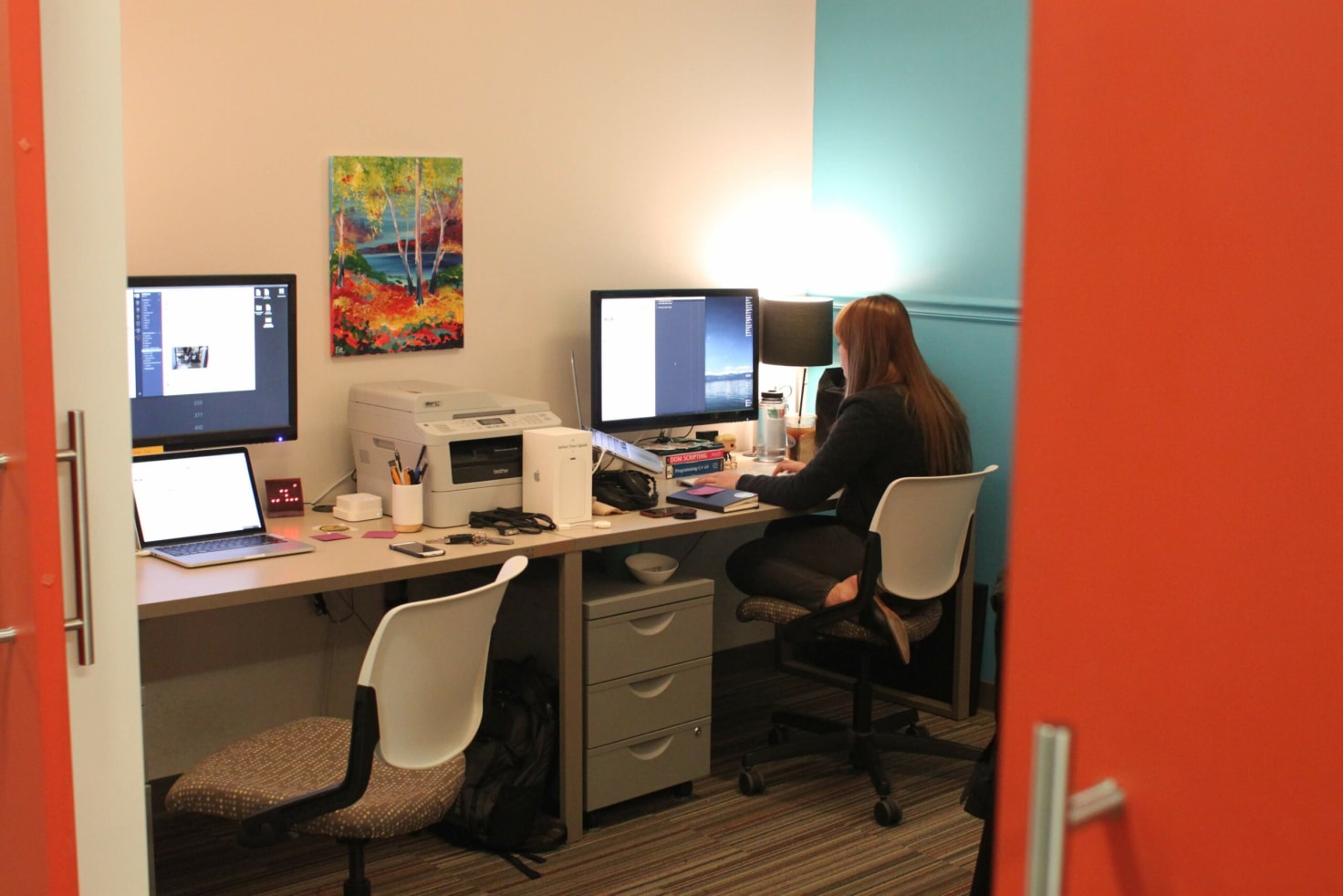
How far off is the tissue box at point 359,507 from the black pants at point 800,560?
3.42 feet

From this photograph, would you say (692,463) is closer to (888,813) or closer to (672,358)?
(672,358)

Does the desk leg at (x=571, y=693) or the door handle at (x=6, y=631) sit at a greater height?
the door handle at (x=6, y=631)

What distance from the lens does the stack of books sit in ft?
12.3

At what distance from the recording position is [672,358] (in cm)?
386

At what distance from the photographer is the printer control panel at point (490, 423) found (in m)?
3.12

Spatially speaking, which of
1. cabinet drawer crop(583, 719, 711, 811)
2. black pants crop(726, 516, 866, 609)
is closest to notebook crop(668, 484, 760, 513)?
black pants crop(726, 516, 866, 609)

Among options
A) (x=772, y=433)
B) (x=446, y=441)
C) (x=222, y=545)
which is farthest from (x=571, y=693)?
(x=772, y=433)

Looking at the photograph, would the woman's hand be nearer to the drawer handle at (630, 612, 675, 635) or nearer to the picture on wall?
the drawer handle at (630, 612, 675, 635)

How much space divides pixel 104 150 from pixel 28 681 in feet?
2.47

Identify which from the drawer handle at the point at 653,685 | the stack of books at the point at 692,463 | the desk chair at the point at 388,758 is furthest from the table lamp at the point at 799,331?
the desk chair at the point at 388,758

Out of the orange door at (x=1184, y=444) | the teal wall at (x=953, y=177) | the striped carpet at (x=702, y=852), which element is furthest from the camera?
the teal wall at (x=953, y=177)

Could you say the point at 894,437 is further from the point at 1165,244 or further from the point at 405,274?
the point at 1165,244

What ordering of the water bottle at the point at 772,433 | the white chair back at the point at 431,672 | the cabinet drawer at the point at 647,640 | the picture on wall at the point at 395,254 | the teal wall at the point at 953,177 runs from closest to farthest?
the white chair back at the point at 431,672
the cabinet drawer at the point at 647,640
the picture on wall at the point at 395,254
the teal wall at the point at 953,177
the water bottle at the point at 772,433

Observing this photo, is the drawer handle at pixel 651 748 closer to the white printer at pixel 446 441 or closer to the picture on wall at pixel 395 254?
the white printer at pixel 446 441
